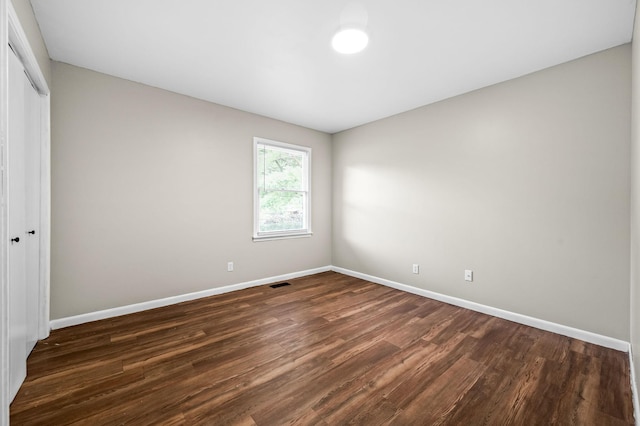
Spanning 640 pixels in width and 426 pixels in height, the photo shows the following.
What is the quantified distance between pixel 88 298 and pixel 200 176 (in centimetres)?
179

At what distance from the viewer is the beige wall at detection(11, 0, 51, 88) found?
175 centimetres

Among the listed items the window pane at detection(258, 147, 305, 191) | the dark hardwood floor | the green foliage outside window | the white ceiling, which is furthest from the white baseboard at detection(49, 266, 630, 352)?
the white ceiling

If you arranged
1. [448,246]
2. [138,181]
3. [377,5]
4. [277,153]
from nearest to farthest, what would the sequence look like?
1. [377,5]
2. [138,181]
3. [448,246]
4. [277,153]

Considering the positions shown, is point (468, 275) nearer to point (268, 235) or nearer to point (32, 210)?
point (268, 235)

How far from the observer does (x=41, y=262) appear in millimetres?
2395

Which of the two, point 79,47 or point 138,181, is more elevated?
point 79,47

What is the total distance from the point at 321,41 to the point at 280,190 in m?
2.50

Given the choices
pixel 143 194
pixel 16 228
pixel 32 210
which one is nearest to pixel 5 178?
pixel 16 228

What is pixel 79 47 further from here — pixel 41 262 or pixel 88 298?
pixel 88 298

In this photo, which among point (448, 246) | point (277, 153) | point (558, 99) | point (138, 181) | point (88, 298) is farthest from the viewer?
point (277, 153)

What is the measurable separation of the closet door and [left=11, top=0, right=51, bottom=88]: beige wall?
0.24 meters

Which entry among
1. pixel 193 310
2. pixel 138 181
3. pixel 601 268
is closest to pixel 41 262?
pixel 138 181

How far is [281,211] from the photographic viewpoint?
4.51m

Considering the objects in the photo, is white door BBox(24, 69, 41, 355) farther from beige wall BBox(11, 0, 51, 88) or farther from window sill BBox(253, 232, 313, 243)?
window sill BBox(253, 232, 313, 243)
